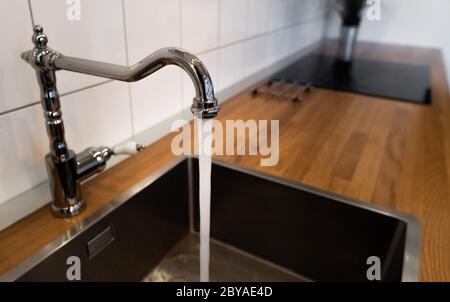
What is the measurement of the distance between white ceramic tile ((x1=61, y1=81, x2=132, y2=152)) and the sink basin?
0.13 metres

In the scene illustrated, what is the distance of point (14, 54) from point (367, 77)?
4.21 feet

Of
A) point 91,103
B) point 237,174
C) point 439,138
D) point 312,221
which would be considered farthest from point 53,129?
point 439,138

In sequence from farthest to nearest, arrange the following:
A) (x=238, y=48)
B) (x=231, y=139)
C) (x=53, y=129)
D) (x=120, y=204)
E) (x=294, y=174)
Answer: (x=238, y=48) < (x=231, y=139) < (x=294, y=174) < (x=120, y=204) < (x=53, y=129)

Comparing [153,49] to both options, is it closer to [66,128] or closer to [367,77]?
[66,128]

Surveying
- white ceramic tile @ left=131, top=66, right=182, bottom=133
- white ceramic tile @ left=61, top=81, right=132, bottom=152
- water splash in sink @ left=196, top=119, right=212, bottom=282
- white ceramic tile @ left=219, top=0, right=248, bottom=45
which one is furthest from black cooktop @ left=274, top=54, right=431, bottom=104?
water splash in sink @ left=196, top=119, right=212, bottom=282

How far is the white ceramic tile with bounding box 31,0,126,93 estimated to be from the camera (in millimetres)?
553

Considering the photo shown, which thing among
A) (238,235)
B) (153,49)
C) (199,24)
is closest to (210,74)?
(199,24)

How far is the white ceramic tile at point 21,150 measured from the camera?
0.54 metres

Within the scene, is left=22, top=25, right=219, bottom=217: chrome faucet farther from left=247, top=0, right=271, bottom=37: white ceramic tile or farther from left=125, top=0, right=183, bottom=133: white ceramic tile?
left=247, top=0, right=271, bottom=37: white ceramic tile

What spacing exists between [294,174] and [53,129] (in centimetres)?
45

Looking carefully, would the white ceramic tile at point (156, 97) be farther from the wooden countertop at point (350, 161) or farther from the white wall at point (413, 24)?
the white wall at point (413, 24)

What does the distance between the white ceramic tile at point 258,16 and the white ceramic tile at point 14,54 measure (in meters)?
0.79
